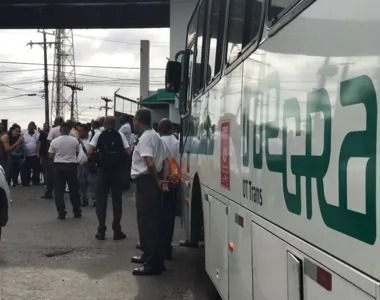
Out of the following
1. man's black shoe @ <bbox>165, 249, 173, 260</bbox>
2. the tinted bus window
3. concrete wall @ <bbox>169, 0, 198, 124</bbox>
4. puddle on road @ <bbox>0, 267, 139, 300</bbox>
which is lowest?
puddle on road @ <bbox>0, 267, 139, 300</bbox>

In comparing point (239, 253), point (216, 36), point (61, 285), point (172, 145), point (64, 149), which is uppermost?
point (216, 36)

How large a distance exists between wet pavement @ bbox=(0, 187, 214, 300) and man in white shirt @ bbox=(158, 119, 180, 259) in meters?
0.32

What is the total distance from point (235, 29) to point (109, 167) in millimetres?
4826

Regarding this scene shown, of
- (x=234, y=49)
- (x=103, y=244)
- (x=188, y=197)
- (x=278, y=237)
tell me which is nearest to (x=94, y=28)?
(x=103, y=244)

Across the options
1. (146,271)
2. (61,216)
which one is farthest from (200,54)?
(61,216)

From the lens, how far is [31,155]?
16.0 meters

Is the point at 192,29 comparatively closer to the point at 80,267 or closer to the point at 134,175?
the point at 134,175

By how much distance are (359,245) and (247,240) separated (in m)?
1.54

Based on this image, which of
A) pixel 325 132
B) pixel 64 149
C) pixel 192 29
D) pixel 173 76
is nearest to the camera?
pixel 325 132

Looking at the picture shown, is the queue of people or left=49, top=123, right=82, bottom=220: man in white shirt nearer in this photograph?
the queue of people

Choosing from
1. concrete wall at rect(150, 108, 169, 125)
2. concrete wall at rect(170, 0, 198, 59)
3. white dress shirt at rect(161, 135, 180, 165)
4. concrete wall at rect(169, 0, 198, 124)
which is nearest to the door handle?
white dress shirt at rect(161, 135, 180, 165)

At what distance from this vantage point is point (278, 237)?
8.47 ft

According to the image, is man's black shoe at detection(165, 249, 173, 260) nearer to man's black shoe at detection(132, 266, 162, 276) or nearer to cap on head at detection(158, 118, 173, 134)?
man's black shoe at detection(132, 266, 162, 276)

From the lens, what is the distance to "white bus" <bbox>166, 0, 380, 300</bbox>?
5.76 feet
